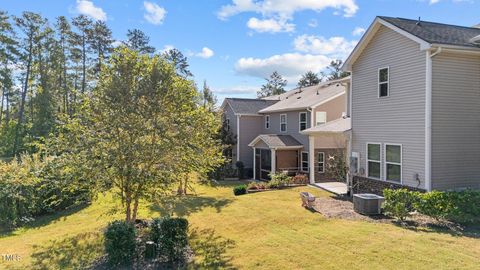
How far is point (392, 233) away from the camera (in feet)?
31.0

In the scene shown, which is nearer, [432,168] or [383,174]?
[432,168]

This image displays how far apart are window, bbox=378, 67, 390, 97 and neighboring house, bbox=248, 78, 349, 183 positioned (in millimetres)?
Result: 7243

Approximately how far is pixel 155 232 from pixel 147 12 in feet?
35.9

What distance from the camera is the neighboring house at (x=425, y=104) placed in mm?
12109

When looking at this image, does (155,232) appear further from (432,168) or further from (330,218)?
(432,168)

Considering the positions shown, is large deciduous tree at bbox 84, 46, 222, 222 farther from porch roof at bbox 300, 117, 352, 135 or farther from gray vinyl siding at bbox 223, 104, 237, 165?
gray vinyl siding at bbox 223, 104, 237, 165

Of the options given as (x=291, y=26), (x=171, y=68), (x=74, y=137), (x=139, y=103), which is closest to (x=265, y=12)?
(x=291, y=26)

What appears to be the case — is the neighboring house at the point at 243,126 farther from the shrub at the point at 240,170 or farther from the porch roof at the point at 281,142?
the porch roof at the point at 281,142

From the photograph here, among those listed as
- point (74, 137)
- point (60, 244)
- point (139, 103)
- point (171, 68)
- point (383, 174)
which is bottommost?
point (60, 244)

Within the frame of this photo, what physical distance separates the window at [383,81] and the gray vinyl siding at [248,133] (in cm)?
1679

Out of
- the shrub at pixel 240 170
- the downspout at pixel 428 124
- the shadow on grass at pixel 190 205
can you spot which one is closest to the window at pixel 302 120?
the shrub at pixel 240 170

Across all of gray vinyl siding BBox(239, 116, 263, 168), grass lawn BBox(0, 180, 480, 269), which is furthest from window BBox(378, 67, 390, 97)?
gray vinyl siding BBox(239, 116, 263, 168)

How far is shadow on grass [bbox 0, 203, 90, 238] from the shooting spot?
13586 millimetres

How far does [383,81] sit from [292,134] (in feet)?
40.4
